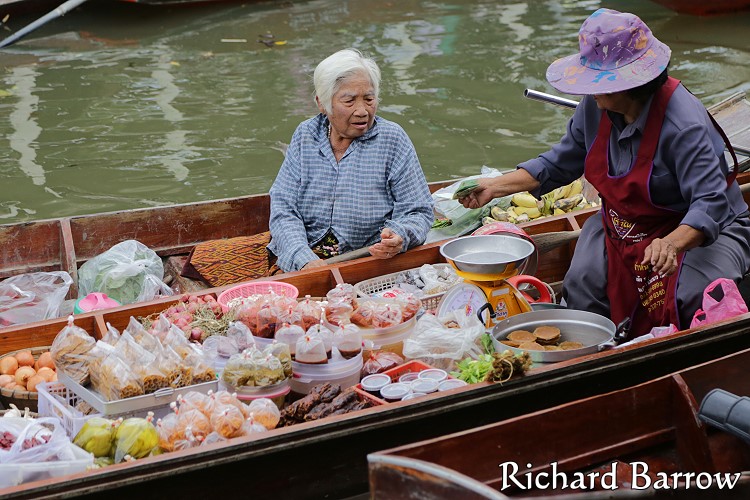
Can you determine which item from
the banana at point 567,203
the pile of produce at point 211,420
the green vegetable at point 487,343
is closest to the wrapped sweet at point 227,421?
the pile of produce at point 211,420

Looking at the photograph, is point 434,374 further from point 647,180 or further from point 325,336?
point 647,180

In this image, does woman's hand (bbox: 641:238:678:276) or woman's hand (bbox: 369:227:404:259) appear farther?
woman's hand (bbox: 369:227:404:259)

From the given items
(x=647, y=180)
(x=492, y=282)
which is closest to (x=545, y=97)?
(x=647, y=180)

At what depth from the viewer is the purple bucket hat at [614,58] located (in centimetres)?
332

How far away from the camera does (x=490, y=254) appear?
12.1ft

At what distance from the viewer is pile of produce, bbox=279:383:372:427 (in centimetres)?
293

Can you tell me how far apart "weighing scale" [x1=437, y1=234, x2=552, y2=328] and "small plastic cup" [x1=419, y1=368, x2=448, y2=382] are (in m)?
0.32

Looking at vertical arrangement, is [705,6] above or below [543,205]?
below

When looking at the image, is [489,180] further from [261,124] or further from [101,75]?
[101,75]

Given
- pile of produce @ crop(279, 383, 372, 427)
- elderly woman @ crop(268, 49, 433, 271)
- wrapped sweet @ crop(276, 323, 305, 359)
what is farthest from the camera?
elderly woman @ crop(268, 49, 433, 271)

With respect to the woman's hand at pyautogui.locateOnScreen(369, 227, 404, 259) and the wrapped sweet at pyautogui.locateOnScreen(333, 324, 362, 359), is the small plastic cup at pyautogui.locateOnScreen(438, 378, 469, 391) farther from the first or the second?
the woman's hand at pyautogui.locateOnScreen(369, 227, 404, 259)

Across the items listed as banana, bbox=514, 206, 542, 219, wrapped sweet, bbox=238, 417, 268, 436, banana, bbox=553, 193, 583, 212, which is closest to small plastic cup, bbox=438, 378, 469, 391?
wrapped sweet, bbox=238, 417, 268, 436

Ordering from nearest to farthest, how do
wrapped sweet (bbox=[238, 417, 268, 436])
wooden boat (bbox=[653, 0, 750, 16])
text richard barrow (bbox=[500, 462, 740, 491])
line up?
text richard barrow (bbox=[500, 462, 740, 491]) → wrapped sweet (bbox=[238, 417, 268, 436]) → wooden boat (bbox=[653, 0, 750, 16])

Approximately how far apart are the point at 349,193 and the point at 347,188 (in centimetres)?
2
